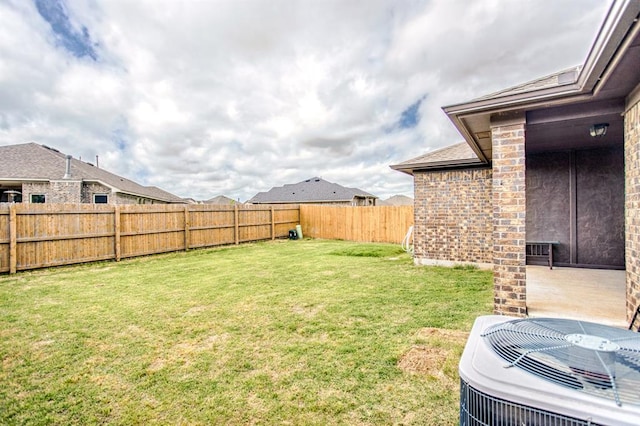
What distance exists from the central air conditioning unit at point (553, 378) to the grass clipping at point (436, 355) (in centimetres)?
147

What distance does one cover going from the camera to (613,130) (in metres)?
4.70

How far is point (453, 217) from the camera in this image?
7.47 meters

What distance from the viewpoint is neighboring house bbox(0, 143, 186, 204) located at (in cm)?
1440

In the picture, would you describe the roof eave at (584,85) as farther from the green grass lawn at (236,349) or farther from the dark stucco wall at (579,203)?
the dark stucco wall at (579,203)

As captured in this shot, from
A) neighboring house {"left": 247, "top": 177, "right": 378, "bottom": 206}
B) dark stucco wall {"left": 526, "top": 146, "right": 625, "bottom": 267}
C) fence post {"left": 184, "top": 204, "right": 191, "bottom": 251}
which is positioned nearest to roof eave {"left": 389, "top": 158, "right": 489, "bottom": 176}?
dark stucco wall {"left": 526, "top": 146, "right": 625, "bottom": 267}

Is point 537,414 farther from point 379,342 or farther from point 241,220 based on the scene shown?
point 241,220

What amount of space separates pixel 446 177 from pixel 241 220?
894cm

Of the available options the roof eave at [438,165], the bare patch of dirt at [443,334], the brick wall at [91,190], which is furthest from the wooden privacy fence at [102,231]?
the bare patch of dirt at [443,334]

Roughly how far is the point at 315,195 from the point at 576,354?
28987 millimetres

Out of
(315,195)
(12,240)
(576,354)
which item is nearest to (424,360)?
(576,354)

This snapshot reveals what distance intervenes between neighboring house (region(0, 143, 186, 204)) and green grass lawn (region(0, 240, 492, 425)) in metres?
10.3

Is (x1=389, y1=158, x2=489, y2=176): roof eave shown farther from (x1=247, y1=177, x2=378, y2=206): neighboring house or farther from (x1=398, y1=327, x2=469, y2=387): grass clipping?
(x1=247, y1=177, x2=378, y2=206): neighboring house

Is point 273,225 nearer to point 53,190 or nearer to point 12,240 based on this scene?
point 12,240

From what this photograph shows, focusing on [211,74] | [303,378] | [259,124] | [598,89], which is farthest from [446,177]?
[259,124]
